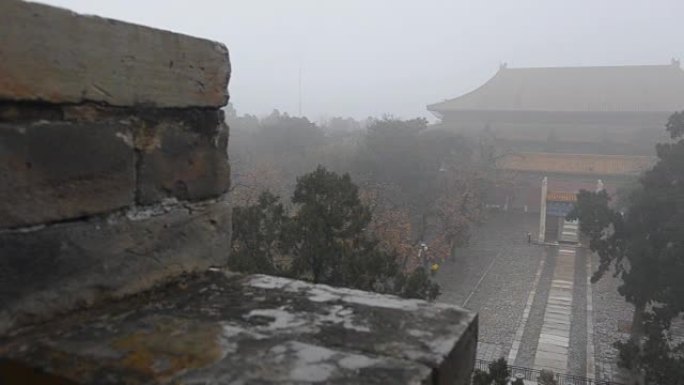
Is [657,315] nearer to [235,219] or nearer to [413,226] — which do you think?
[235,219]

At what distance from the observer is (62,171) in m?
1.33

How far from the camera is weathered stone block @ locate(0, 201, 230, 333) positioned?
125 centimetres

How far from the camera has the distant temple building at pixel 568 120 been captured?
26.5m

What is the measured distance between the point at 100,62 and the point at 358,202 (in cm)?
680

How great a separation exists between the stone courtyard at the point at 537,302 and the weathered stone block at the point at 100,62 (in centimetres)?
910

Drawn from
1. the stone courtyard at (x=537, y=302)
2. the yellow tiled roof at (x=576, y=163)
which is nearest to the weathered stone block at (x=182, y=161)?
the stone courtyard at (x=537, y=302)

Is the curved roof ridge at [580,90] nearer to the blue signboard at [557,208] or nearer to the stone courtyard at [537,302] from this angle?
the blue signboard at [557,208]

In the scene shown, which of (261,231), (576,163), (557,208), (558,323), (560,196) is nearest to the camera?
(261,231)

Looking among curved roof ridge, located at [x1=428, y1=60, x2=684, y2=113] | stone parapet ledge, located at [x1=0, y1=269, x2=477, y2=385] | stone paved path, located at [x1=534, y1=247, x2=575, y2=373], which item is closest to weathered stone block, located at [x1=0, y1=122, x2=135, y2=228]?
stone parapet ledge, located at [x1=0, y1=269, x2=477, y2=385]

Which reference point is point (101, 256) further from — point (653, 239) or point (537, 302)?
point (537, 302)

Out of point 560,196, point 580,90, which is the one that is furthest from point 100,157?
point 580,90

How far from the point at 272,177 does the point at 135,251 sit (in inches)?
692

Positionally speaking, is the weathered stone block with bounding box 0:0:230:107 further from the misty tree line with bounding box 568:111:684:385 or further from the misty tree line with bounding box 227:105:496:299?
the misty tree line with bounding box 568:111:684:385

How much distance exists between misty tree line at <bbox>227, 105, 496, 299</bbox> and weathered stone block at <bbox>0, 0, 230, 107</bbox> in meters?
5.50
